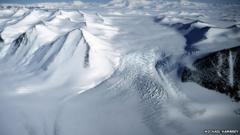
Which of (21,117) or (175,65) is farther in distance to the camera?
(175,65)

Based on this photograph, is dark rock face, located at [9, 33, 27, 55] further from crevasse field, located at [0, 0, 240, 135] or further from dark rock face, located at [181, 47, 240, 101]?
dark rock face, located at [181, 47, 240, 101]

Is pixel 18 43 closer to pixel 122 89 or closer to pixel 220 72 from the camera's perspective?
pixel 122 89

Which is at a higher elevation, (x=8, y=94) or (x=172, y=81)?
(x=172, y=81)

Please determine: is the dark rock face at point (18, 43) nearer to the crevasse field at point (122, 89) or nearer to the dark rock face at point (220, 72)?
the crevasse field at point (122, 89)

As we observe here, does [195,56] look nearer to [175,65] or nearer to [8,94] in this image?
[175,65]

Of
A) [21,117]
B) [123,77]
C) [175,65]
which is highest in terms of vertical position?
[175,65]

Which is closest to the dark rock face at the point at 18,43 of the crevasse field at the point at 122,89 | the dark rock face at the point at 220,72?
the crevasse field at the point at 122,89

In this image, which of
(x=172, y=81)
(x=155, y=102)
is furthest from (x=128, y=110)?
(x=172, y=81)

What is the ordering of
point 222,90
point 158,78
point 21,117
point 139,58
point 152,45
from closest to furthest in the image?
point 222,90 → point 21,117 → point 158,78 → point 139,58 → point 152,45

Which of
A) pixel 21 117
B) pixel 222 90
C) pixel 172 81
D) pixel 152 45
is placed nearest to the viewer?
pixel 222 90
